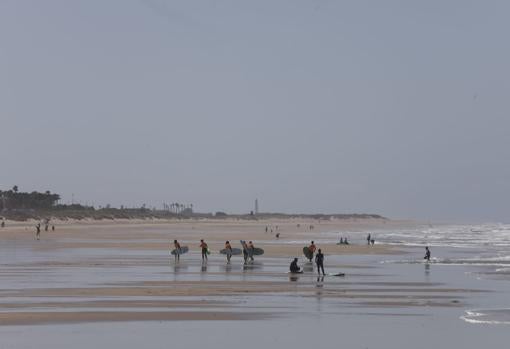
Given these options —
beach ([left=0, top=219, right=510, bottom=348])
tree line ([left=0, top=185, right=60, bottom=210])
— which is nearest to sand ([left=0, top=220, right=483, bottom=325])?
beach ([left=0, top=219, right=510, bottom=348])

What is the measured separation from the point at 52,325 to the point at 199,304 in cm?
520

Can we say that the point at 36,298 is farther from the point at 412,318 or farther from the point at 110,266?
the point at 110,266

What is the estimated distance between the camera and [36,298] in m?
23.6

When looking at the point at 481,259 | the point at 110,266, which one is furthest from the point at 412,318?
the point at 481,259

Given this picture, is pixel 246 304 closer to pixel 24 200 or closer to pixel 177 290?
pixel 177 290

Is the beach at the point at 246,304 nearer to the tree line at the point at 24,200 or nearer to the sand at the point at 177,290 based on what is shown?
the sand at the point at 177,290

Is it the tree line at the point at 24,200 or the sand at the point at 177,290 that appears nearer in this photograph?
the sand at the point at 177,290

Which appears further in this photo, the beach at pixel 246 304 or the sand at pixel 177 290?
the sand at pixel 177 290

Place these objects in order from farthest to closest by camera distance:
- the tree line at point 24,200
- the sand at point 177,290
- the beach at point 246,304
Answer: the tree line at point 24,200
the sand at point 177,290
the beach at point 246,304

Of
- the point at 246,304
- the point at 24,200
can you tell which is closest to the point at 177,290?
the point at 246,304

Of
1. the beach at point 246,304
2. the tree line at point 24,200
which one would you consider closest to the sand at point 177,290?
the beach at point 246,304

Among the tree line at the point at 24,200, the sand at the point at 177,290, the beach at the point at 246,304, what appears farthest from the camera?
the tree line at the point at 24,200

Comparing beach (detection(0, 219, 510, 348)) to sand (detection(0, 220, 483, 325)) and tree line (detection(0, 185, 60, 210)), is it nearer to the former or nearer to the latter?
sand (detection(0, 220, 483, 325))

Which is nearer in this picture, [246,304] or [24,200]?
[246,304]
